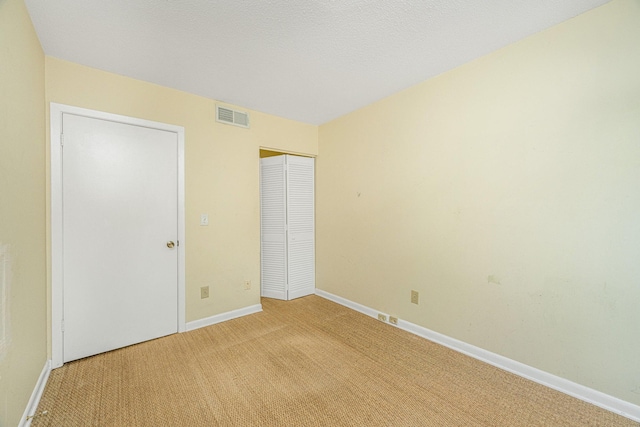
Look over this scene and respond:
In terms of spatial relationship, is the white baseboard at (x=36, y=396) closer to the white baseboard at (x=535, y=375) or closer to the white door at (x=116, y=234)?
the white door at (x=116, y=234)

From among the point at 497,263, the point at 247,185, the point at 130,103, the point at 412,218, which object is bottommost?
the point at 497,263

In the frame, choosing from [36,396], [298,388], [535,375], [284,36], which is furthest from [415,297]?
[36,396]

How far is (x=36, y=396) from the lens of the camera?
5.11 feet

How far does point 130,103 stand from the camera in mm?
2215

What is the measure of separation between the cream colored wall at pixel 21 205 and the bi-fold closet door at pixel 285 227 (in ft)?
6.92

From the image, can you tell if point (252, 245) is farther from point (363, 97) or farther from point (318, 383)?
point (363, 97)

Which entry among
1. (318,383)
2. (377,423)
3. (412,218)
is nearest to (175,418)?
(318,383)

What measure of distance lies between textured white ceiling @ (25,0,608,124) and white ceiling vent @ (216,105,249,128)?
0.34 m

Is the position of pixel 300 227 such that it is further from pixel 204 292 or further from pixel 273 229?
pixel 204 292

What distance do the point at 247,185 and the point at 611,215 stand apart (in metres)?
3.01

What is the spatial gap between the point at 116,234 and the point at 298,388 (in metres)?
1.98

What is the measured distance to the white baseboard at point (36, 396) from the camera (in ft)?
4.52

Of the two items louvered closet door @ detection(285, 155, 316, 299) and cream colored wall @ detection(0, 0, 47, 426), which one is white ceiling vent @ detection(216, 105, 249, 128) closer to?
louvered closet door @ detection(285, 155, 316, 299)

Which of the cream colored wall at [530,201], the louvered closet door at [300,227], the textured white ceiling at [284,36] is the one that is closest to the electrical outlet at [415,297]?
the cream colored wall at [530,201]
